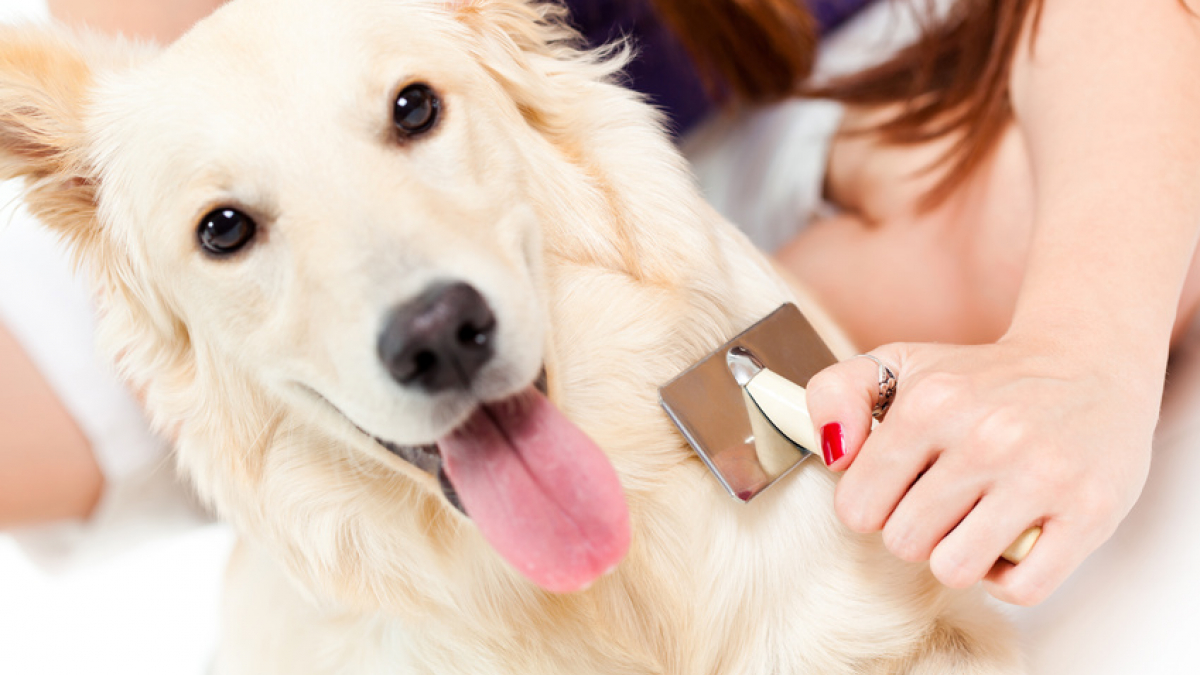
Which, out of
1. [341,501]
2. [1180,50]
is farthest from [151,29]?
[1180,50]

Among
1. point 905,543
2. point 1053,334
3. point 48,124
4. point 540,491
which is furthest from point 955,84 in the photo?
point 48,124

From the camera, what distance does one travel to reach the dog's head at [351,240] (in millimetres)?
1111

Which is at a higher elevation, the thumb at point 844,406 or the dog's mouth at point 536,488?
the dog's mouth at point 536,488

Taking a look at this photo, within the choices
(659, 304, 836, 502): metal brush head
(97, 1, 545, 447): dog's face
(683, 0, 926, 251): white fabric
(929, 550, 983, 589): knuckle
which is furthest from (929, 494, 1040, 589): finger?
(683, 0, 926, 251): white fabric

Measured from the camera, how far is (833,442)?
1.18 metres

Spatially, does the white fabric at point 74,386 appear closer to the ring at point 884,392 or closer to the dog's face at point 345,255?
the dog's face at point 345,255

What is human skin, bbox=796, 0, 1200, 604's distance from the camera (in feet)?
3.57

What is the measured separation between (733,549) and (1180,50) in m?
1.23

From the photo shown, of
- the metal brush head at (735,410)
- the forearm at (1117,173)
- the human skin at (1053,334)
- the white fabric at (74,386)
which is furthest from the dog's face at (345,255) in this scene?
the white fabric at (74,386)

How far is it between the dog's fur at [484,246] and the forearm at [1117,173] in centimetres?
46

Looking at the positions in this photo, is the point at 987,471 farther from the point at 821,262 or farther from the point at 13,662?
the point at 13,662

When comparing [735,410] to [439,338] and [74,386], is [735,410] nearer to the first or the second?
[439,338]

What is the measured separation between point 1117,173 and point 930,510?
2.47 ft

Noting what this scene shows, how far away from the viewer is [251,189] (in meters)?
1.22
